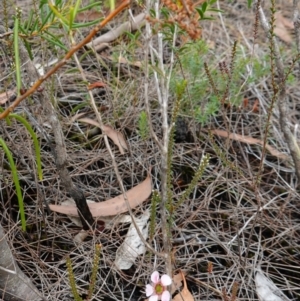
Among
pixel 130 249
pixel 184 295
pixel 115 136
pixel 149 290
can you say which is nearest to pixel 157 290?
pixel 149 290

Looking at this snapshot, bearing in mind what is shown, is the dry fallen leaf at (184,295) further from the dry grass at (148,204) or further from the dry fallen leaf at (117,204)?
the dry fallen leaf at (117,204)

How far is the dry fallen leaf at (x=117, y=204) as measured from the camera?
1927 mm

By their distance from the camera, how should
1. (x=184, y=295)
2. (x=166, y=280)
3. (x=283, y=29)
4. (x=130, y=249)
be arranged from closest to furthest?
(x=166, y=280) < (x=184, y=295) < (x=130, y=249) < (x=283, y=29)

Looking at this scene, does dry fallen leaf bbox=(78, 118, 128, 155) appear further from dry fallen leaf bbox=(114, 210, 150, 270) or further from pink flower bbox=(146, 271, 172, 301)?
pink flower bbox=(146, 271, 172, 301)

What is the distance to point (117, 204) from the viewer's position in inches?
78.2

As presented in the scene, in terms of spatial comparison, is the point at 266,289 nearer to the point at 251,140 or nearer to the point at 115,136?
the point at 251,140

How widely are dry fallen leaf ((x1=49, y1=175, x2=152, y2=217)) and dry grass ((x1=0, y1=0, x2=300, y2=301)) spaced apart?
38 mm

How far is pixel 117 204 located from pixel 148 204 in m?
0.13

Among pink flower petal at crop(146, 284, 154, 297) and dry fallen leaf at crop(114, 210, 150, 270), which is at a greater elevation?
pink flower petal at crop(146, 284, 154, 297)

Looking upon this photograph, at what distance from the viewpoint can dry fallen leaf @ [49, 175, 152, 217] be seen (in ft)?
6.32

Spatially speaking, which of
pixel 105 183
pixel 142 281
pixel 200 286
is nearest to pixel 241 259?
pixel 200 286

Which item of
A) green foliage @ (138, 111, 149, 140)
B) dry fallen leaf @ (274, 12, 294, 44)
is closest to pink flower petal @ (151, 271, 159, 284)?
green foliage @ (138, 111, 149, 140)

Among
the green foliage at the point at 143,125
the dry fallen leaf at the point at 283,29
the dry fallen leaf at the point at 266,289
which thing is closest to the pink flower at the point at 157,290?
the dry fallen leaf at the point at 266,289

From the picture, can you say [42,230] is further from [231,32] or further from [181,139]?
[231,32]
